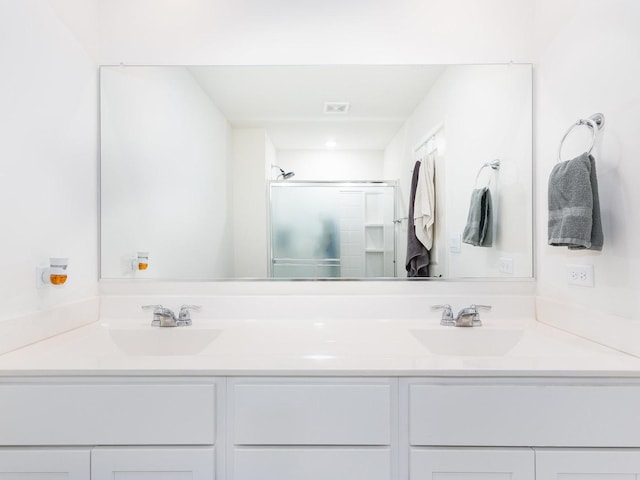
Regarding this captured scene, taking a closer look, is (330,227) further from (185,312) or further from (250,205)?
(185,312)

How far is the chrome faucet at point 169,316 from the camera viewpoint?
138 centimetres

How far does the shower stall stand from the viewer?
1.50 m

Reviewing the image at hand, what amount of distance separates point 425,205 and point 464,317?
48 centimetres

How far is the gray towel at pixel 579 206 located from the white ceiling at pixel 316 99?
2.18ft

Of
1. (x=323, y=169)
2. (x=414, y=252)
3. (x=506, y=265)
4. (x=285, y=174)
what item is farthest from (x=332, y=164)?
(x=506, y=265)
